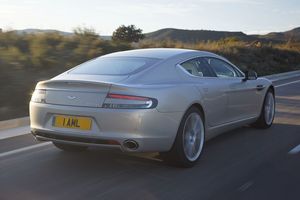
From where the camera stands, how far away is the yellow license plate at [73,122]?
19.7 feet

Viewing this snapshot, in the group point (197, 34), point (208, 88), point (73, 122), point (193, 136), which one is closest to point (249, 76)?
point (208, 88)

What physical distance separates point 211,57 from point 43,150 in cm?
273

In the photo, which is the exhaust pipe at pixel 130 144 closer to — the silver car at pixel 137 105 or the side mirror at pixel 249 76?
the silver car at pixel 137 105

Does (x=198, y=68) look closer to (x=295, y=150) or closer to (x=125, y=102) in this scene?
(x=125, y=102)

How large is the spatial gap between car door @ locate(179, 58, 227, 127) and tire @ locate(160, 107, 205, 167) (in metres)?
0.23

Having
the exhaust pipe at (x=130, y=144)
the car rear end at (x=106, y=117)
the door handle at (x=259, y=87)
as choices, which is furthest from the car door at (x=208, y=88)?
the door handle at (x=259, y=87)

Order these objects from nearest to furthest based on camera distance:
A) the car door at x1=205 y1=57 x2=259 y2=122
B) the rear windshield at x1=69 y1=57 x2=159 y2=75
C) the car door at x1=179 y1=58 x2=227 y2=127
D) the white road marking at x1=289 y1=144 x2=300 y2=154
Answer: the rear windshield at x1=69 y1=57 x2=159 y2=75, the car door at x1=179 y1=58 x2=227 y2=127, the white road marking at x1=289 y1=144 x2=300 y2=154, the car door at x1=205 y1=57 x2=259 y2=122

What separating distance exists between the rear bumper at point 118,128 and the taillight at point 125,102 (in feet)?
0.16

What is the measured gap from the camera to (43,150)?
750cm

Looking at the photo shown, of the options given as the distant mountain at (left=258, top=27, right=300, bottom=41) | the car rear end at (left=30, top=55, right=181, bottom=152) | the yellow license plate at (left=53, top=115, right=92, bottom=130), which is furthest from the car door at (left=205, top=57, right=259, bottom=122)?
the distant mountain at (left=258, top=27, right=300, bottom=41)

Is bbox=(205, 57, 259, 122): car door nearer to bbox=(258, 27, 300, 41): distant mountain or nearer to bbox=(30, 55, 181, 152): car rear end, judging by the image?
bbox=(30, 55, 181, 152): car rear end

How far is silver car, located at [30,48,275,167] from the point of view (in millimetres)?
5945

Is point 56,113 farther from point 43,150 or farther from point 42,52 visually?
point 42,52

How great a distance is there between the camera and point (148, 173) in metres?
6.32
